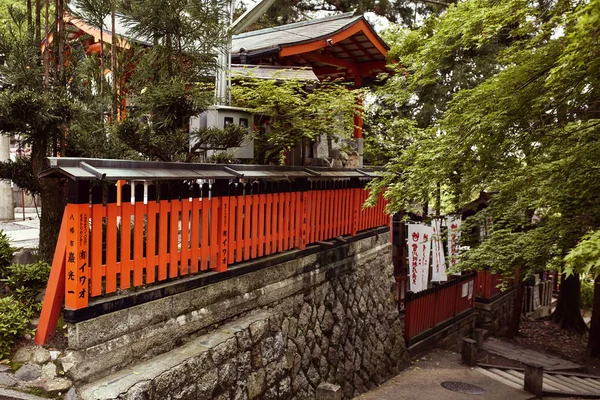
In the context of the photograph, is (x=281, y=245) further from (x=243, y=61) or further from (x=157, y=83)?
(x=243, y=61)

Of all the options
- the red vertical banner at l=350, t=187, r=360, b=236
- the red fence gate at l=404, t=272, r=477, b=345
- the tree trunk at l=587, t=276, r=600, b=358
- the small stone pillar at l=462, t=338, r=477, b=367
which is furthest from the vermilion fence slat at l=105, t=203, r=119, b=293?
the tree trunk at l=587, t=276, r=600, b=358

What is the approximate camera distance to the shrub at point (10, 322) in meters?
5.47

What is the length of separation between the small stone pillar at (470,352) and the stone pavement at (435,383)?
222mm

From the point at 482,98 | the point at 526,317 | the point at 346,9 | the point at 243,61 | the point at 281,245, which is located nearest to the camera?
the point at 482,98

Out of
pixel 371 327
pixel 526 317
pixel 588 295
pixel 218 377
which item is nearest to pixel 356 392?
pixel 371 327

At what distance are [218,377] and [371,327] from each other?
6938mm

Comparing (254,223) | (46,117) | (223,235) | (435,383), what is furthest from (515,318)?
(46,117)

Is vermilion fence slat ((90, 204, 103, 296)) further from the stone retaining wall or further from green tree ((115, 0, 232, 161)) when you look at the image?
green tree ((115, 0, 232, 161))

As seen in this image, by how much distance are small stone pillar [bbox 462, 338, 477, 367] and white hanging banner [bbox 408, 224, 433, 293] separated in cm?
232

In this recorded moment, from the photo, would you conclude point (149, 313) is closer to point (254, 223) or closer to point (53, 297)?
point (53, 297)

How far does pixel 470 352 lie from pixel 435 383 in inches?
113

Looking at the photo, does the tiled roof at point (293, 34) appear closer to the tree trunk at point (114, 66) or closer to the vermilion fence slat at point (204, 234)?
the tree trunk at point (114, 66)

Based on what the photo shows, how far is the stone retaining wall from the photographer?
5637 millimetres

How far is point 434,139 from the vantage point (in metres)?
8.63
